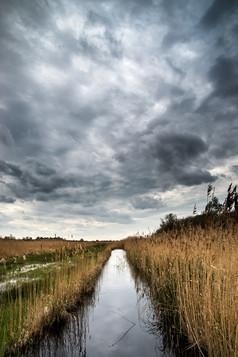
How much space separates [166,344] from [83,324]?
2.16m

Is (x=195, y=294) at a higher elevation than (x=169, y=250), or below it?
below

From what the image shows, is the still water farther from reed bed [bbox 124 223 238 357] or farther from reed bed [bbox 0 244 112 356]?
reed bed [bbox 124 223 238 357]

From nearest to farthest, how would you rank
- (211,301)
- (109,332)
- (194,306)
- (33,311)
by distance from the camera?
(211,301) → (194,306) → (33,311) → (109,332)

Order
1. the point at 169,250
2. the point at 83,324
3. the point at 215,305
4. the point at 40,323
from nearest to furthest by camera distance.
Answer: the point at 215,305
the point at 40,323
the point at 83,324
the point at 169,250

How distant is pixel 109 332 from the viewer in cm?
556

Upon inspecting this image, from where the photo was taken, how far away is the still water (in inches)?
178

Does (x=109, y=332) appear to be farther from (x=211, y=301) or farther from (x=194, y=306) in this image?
(x=211, y=301)

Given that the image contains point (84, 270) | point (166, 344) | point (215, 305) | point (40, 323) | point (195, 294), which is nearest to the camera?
point (215, 305)

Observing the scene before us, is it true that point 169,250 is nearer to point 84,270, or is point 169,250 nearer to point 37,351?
point 84,270

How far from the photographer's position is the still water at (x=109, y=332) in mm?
4527

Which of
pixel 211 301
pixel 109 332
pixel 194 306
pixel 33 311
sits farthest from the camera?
pixel 109 332

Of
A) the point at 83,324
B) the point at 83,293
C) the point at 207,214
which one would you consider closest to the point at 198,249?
the point at 207,214

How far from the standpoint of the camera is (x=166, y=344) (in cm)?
468

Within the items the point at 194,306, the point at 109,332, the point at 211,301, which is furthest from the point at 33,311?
the point at 211,301
